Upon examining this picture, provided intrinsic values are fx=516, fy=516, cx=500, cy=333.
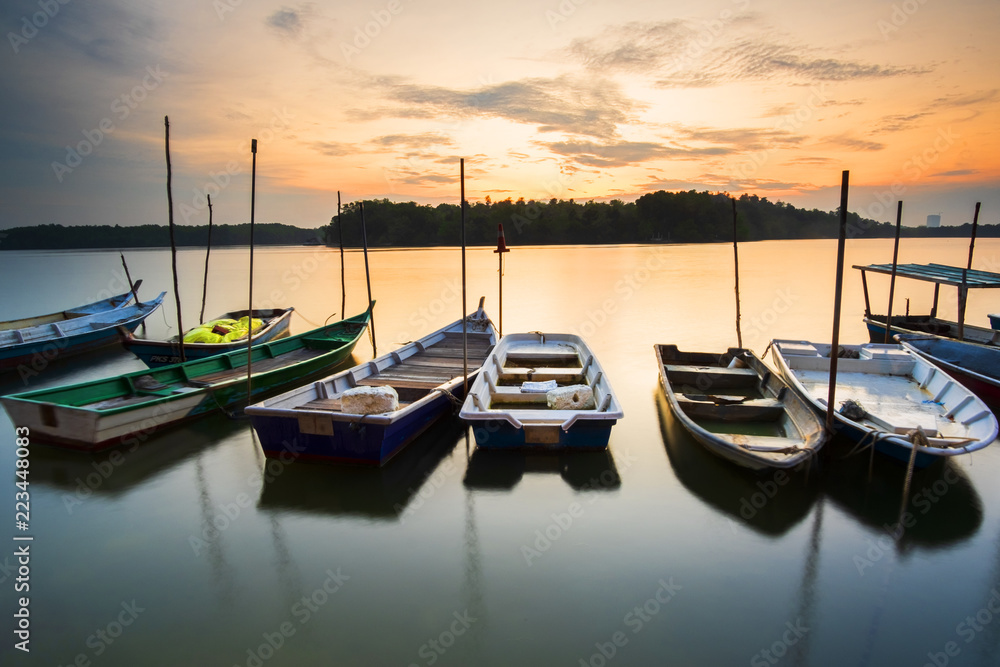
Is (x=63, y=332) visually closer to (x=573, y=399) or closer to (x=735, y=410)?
(x=573, y=399)

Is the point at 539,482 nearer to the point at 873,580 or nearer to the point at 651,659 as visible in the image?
the point at 651,659

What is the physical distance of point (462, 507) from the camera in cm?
614

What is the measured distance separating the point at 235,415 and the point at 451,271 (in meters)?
32.3

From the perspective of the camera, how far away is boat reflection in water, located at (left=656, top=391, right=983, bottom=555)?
549cm

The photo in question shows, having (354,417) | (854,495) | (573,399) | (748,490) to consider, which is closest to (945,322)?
(854,495)

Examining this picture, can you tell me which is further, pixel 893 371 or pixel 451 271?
pixel 451 271

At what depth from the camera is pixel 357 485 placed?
21.2 ft

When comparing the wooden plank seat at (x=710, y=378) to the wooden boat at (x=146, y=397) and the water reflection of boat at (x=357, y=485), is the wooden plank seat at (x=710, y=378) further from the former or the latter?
the wooden boat at (x=146, y=397)

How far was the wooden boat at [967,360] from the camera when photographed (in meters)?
8.57

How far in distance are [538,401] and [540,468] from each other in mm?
1312

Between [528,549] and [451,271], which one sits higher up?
[451,271]

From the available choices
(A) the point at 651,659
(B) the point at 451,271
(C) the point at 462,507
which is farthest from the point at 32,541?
(B) the point at 451,271

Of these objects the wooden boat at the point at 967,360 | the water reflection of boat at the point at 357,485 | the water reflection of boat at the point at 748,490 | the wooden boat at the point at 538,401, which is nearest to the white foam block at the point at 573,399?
the wooden boat at the point at 538,401

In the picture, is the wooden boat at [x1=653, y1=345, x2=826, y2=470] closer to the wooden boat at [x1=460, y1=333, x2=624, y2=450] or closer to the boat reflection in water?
the boat reflection in water
